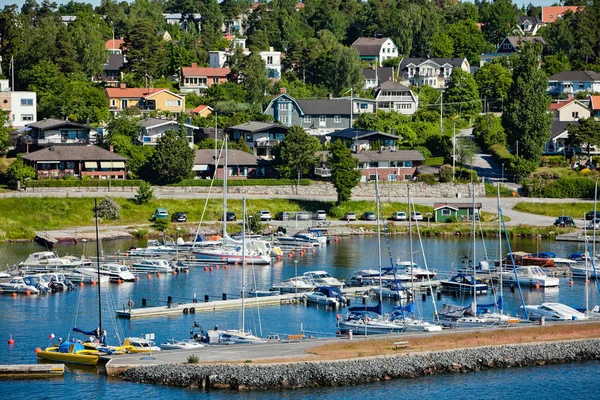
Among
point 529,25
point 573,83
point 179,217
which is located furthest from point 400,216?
point 529,25

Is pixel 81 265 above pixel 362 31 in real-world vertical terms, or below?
below

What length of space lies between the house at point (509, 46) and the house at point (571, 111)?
1890 centimetres

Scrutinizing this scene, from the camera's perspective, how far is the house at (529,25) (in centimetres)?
13662

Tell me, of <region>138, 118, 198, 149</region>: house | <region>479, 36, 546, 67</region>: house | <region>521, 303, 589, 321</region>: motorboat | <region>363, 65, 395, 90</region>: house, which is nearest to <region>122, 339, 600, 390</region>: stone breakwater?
<region>521, 303, 589, 321</region>: motorboat

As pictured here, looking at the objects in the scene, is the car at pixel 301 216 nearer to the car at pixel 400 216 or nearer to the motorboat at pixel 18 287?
the car at pixel 400 216

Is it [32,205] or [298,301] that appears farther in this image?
[32,205]

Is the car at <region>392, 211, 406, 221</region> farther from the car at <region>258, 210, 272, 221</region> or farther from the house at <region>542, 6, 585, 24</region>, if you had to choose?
the house at <region>542, 6, 585, 24</region>

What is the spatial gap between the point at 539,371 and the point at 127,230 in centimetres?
3643

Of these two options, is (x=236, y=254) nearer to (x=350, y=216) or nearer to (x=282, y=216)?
(x=282, y=216)

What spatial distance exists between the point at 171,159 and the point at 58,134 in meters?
12.0

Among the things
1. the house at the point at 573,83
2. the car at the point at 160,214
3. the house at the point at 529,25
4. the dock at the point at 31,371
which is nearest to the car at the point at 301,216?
the car at the point at 160,214

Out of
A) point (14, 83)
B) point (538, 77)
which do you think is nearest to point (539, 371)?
point (538, 77)

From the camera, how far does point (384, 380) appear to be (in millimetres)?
42656

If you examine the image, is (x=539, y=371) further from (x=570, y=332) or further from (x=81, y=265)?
(x=81, y=265)
